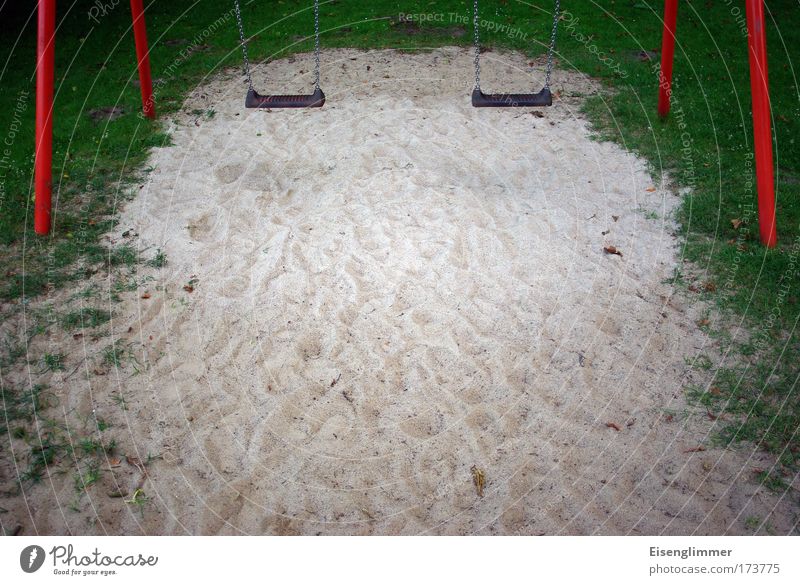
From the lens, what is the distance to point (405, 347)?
15.4ft

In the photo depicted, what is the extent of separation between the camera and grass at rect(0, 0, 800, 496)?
473 centimetres

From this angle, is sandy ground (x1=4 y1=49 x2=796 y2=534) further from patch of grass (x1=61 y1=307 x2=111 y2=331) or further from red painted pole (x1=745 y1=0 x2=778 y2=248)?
red painted pole (x1=745 y1=0 x2=778 y2=248)

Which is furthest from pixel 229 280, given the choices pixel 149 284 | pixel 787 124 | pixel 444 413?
pixel 787 124

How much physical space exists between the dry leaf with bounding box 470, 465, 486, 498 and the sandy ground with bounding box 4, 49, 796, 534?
0.03 m

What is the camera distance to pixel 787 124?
6996mm

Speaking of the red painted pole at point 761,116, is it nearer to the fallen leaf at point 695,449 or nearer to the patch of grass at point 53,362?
the fallen leaf at point 695,449

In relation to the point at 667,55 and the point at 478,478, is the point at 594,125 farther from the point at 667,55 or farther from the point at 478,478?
the point at 478,478

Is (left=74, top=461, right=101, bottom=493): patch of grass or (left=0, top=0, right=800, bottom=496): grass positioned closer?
(left=74, top=461, right=101, bottom=493): patch of grass

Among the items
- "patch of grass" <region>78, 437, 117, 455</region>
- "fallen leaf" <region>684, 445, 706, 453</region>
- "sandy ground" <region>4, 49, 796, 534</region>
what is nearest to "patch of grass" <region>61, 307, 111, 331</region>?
"sandy ground" <region>4, 49, 796, 534</region>

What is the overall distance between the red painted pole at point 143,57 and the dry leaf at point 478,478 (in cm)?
527

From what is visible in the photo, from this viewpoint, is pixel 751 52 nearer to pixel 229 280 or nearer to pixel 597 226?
pixel 597 226

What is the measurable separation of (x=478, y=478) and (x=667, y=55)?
16.2 feet

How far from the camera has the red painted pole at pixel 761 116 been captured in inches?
200

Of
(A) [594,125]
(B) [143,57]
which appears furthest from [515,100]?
(B) [143,57]
